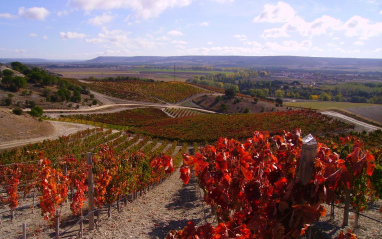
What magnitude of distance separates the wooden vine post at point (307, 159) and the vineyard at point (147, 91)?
7699cm

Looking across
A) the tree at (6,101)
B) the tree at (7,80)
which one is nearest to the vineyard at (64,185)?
the tree at (6,101)

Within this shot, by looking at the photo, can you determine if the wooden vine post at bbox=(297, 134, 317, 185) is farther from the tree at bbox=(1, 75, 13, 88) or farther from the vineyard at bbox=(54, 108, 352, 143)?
the tree at bbox=(1, 75, 13, 88)

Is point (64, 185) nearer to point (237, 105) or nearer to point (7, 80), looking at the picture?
point (7, 80)


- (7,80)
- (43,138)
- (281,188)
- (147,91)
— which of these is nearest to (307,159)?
(281,188)

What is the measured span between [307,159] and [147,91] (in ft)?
295

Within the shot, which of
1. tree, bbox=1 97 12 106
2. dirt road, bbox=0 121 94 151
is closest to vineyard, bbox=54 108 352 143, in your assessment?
dirt road, bbox=0 121 94 151

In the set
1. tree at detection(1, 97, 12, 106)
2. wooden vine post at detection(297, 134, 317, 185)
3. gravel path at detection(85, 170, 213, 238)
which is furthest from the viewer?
tree at detection(1, 97, 12, 106)

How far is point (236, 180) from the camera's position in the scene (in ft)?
11.2

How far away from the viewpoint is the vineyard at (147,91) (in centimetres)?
8021

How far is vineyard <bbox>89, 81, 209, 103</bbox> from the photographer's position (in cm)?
8021

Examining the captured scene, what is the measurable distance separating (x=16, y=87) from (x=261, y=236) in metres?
59.7

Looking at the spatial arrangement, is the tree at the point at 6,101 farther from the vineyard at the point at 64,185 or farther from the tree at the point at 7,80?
the vineyard at the point at 64,185

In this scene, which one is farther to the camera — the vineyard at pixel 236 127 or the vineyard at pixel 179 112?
the vineyard at pixel 179 112

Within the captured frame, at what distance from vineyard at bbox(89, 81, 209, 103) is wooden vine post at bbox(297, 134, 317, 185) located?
77.0 metres
